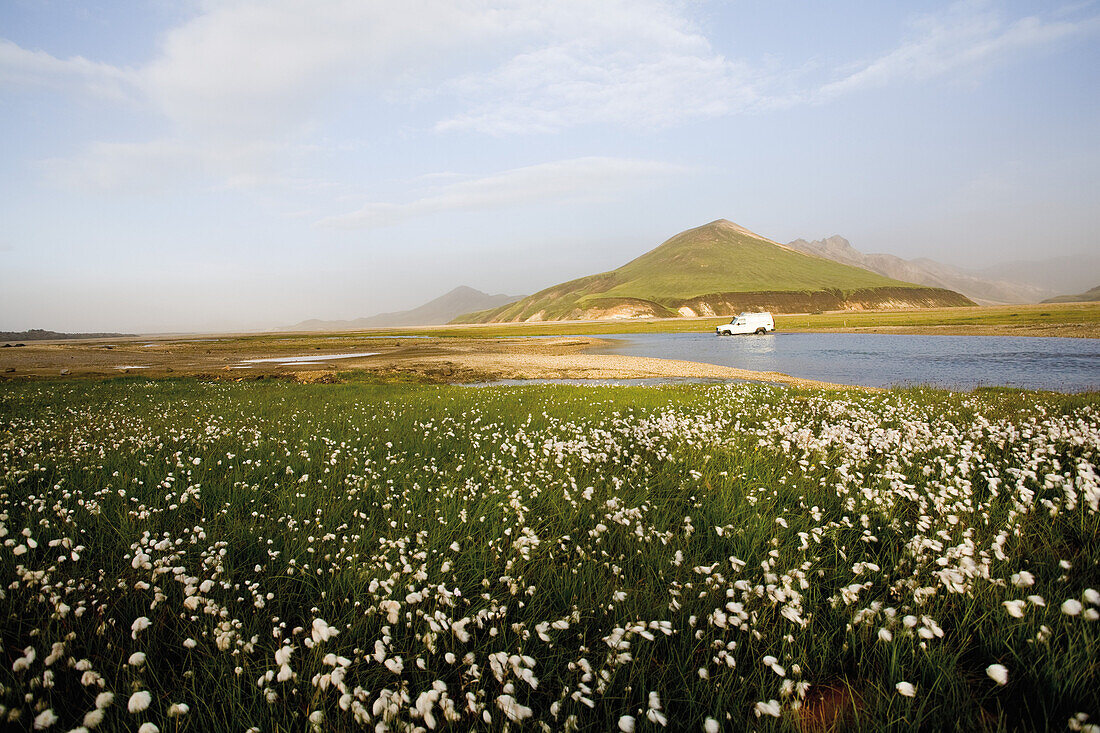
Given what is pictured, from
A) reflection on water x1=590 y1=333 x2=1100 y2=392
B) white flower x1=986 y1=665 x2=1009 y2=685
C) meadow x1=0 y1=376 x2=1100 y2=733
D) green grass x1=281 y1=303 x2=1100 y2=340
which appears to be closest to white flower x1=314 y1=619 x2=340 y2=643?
meadow x1=0 y1=376 x2=1100 y2=733

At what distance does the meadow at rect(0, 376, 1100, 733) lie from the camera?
327 cm

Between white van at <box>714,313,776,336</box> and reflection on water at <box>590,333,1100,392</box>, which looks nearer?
reflection on water at <box>590,333,1100,392</box>

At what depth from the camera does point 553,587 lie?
16.1 ft

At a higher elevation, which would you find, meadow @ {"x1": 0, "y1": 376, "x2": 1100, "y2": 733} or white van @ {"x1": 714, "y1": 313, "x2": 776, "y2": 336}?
white van @ {"x1": 714, "y1": 313, "x2": 776, "y2": 336}

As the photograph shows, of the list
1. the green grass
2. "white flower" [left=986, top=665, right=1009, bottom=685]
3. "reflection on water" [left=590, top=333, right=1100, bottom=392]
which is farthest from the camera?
the green grass

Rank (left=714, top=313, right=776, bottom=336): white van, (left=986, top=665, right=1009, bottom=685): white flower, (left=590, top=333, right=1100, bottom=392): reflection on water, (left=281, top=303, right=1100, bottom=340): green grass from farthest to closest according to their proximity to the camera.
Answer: (left=714, top=313, right=776, bottom=336): white van, (left=281, top=303, right=1100, bottom=340): green grass, (left=590, top=333, right=1100, bottom=392): reflection on water, (left=986, top=665, right=1009, bottom=685): white flower

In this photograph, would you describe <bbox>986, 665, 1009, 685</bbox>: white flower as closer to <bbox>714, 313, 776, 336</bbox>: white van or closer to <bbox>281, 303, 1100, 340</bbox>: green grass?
<bbox>281, 303, 1100, 340</bbox>: green grass

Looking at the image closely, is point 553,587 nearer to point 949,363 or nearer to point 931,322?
point 949,363

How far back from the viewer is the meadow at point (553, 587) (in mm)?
3266

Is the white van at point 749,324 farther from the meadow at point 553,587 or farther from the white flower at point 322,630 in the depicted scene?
the white flower at point 322,630

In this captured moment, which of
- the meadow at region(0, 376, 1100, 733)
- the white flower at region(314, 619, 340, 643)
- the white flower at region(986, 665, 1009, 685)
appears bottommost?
the meadow at region(0, 376, 1100, 733)

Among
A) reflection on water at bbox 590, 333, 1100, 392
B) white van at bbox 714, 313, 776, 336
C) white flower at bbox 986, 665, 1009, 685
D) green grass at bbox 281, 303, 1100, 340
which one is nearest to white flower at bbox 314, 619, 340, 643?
white flower at bbox 986, 665, 1009, 685

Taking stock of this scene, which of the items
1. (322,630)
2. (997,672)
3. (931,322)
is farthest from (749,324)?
(322,630)

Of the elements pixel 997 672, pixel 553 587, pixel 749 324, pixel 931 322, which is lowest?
pixel 553 587
